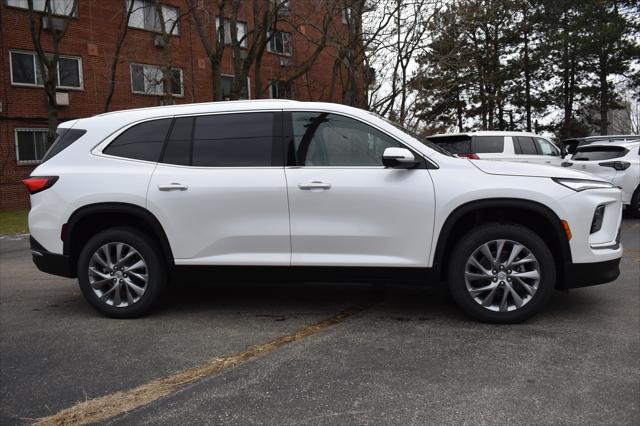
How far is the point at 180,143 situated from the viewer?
15.4 feet

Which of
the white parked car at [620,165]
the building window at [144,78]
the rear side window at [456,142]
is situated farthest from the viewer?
the building window at [144,78]

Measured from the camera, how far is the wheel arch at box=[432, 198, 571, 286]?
4.12m

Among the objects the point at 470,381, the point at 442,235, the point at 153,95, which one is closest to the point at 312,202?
the point at 442,235

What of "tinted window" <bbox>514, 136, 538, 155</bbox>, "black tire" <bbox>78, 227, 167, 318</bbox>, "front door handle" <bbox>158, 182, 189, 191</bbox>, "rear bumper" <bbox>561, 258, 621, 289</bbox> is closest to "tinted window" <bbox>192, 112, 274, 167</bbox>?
"front door handle" <bbox>158, 182, 189, 191</bbox>

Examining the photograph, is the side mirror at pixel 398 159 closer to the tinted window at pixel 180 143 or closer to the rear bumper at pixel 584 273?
the rear bumper at pixel 584 273

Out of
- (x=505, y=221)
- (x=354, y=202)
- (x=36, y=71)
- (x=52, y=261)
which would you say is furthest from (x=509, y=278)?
(x=36, y=71)

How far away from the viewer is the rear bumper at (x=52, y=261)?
4730 millimetres

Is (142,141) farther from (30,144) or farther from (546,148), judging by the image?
(30,144)

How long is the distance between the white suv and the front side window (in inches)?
404

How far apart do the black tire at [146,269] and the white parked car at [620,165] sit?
30.6 ft

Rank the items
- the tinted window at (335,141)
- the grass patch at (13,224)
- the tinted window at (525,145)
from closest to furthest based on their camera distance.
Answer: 1. the tinted window at (335,141)
2. the grass patch at (13,224)
3. the tinted window at (525,145)

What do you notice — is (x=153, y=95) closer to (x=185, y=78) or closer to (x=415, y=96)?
(x=185, y=78)

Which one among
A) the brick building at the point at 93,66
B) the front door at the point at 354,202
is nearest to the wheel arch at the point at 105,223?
the front door at the point at 354,202

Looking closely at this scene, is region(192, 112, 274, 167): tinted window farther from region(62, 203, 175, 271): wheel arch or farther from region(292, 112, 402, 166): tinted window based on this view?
region(62, 203, 175, 271): wheel arch
